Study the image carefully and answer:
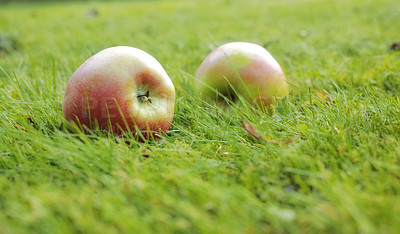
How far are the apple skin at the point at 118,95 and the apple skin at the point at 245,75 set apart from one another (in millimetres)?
361

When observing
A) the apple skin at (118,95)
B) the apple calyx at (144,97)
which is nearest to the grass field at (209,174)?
the apple skin at (118,95)

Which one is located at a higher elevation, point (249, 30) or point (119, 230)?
point (249, 30)

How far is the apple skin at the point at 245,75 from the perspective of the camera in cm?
183

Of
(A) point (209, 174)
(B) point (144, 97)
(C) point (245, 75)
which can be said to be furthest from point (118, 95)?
(C) point (245, 75)

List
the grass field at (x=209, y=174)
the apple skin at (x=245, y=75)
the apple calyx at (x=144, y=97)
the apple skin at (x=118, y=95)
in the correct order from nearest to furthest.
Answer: the grass field at (x=209, y=174)
the apple skin at (x=118, y=95)
the apple calyx at (x=144, y=97)
the apple skin at (x=245, y=75)

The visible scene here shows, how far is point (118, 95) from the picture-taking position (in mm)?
1463

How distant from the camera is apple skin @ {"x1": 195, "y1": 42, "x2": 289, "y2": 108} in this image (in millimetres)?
1833

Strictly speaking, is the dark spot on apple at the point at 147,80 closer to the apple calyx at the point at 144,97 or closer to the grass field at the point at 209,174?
the apple calyx at the point at 144,97

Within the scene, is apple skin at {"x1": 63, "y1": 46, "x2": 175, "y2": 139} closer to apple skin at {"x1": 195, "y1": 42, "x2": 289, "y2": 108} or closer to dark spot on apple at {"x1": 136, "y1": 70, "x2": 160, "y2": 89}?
dark spot on apple at {"x1": 136, "y1": 70, "x2": 160, "y2": 89}

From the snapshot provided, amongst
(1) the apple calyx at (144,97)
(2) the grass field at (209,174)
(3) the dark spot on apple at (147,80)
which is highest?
(3) the dark spot on apple at (147,80)

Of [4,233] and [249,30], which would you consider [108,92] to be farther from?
[249,30]

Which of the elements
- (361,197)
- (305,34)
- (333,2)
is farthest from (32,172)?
(333,2)

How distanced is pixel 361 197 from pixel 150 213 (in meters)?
0.62

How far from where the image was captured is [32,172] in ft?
4.07
